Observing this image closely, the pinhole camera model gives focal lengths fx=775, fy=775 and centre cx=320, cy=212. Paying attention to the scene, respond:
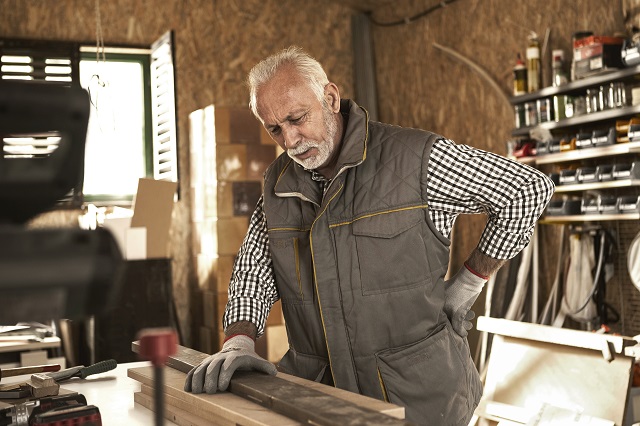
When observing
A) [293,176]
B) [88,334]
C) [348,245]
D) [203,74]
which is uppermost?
[203,74]

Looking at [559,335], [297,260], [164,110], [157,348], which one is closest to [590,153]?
[559,335]

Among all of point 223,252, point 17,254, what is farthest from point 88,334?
point 17,254

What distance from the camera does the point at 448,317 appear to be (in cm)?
223

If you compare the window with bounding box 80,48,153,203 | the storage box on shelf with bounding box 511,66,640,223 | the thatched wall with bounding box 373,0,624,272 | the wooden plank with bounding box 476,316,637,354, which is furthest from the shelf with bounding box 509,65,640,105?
the window with bounding box 80,48,153,203

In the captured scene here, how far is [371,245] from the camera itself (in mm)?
2055

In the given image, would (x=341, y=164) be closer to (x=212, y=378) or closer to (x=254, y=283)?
(x=254, y=283)

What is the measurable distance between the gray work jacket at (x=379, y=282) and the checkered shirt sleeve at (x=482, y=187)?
54mm

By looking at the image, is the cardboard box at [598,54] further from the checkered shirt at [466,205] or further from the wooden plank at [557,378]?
the checkered shirt at [466,205]

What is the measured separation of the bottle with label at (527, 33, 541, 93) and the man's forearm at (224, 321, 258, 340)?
3.20 meters

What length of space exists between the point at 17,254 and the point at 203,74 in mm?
5868

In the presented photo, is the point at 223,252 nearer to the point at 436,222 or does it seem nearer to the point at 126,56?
the point at 126,56

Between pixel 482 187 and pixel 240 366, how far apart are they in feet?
2.75

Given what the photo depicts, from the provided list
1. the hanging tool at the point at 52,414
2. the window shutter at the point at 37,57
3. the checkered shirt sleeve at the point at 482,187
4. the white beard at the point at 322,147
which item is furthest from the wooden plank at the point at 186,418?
the window shutter at the point at 37,57

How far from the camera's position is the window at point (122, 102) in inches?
214
